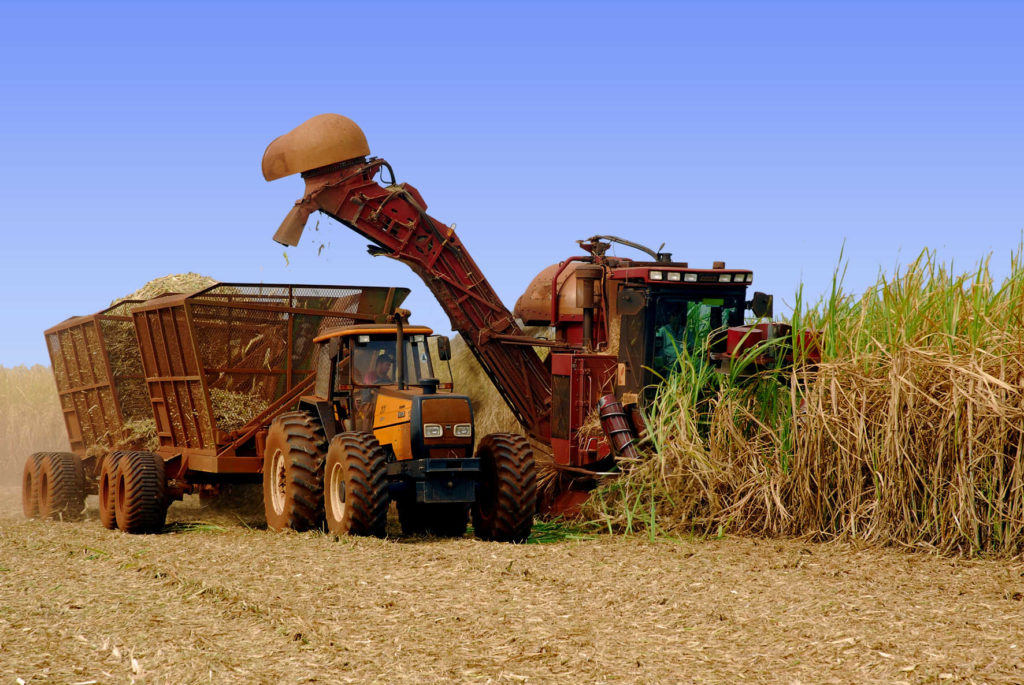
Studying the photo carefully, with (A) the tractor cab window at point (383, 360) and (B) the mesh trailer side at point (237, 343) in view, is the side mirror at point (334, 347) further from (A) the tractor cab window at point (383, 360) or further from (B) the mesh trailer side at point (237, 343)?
(B) the mesh trailer side at point (237, 343)

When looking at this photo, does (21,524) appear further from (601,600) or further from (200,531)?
(601,600)

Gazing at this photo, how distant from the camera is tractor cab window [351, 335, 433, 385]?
1118cm

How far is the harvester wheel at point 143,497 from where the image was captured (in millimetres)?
12242

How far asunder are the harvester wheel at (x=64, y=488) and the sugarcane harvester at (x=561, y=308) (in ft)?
14.1

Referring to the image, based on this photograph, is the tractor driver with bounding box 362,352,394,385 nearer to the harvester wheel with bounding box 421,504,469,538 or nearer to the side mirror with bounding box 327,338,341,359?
the side mirror with bounding box 327,338,341,359

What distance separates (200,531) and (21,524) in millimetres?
3070

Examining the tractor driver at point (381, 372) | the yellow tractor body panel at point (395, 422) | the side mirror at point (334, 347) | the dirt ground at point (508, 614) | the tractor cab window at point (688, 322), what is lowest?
the dirt ground at point (508, 614)

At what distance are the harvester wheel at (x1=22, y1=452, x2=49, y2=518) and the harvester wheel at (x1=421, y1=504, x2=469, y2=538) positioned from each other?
274 inches

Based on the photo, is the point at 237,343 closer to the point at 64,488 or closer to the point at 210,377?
the point at 210,377

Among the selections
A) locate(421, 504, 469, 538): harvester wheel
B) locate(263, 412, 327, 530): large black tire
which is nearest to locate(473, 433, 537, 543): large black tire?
locate(421, 504, 469, 538): harvester wheel

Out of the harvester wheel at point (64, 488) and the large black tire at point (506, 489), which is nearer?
the large black tire at point (506, 489)

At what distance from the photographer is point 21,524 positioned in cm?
1397

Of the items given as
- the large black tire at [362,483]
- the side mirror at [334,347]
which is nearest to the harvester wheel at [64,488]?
the side mirror at [334,347]

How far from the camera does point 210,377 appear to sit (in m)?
12.6
